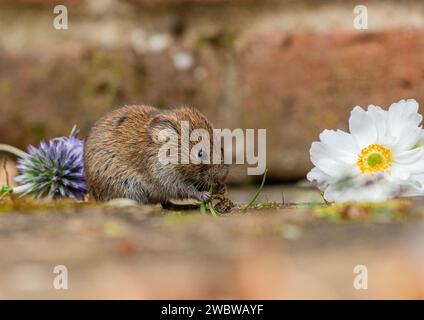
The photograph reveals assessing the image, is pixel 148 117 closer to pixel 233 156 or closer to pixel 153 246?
pixel 233 156

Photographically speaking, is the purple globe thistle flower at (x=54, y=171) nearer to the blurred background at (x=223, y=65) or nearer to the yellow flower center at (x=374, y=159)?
the blurred background at (x=223, y=65)

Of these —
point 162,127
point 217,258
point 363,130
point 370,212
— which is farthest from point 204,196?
point 217,258

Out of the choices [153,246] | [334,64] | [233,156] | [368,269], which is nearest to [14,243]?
[153,246]

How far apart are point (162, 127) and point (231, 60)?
0.29m

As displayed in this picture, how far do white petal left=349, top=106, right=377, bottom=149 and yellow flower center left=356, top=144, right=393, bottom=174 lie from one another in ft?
0.04

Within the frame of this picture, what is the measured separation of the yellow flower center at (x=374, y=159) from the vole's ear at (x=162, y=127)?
2.11 ft

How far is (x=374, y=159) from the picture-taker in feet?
4.30

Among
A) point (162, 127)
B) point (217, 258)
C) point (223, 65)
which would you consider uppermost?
point (223, 65)

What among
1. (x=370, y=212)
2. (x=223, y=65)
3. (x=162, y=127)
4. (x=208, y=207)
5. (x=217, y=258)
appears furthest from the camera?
(x=223, y=65)

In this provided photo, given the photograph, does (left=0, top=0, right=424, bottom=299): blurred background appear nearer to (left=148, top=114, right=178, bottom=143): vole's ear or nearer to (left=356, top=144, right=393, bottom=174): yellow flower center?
(left=148, top=114, right=178, bottom=143): vole's ear

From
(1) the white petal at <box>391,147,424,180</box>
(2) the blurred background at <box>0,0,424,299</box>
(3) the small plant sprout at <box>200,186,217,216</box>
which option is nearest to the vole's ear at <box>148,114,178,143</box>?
(2) the blurred background at <box>0,0,424,299</box>

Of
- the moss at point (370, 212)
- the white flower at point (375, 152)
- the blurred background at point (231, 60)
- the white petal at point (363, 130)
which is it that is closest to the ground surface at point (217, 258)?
the moss at point (370, 212)

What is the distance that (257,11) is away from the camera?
1944 millimetres

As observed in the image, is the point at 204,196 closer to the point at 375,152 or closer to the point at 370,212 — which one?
the point at 375,152
